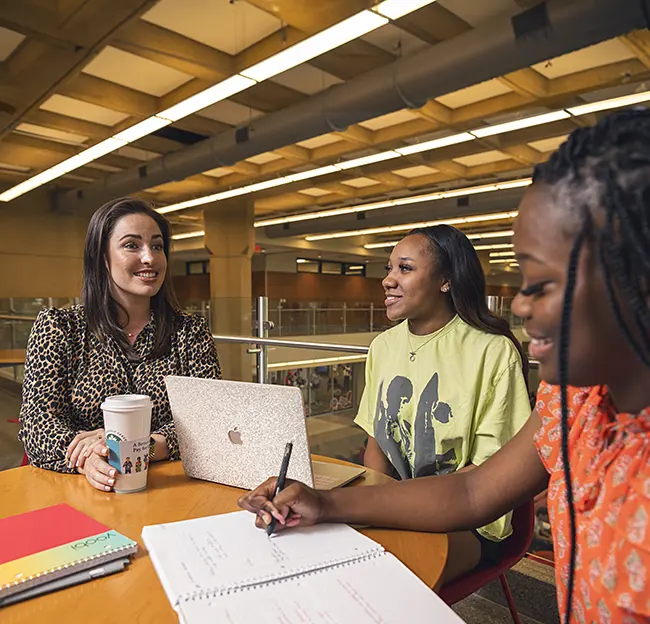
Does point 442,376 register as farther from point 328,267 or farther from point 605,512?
point 328,267

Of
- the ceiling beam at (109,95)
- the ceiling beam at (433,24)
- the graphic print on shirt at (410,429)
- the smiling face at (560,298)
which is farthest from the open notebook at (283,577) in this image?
the ceiling beam at (109,95)

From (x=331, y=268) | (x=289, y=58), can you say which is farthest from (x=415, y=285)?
(x=331, y=268)

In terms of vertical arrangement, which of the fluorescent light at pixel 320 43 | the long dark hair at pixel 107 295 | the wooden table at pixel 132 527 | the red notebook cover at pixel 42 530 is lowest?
the wooden table at pixel 132 527

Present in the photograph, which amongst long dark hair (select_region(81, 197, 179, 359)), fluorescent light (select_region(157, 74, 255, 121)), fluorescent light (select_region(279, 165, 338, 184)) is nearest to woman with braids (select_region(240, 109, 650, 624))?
long dark hair (select_region(81, 197, 179, 359))

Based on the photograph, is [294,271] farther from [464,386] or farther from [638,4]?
[464,386]

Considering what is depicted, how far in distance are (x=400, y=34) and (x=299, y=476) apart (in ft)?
13.2

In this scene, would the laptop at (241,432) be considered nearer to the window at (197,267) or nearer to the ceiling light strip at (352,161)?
the ceiling light strip at (352,161)

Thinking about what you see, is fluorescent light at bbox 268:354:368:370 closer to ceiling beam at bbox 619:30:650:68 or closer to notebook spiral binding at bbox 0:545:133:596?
ceiling beam at bbox 619:30:650:68

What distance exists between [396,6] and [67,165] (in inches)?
205

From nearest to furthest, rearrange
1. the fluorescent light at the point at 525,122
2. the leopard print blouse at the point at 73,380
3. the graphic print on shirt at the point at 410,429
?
1. the leopard print blouse at the point at 73,380
2. the graphic print on shirt at the point at 410,429
3. the fluorescent light at the point at 525,122

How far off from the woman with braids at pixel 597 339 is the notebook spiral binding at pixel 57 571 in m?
0.63

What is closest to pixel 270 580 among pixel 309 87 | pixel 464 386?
pixel 464 386

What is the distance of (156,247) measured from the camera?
160 centimetres

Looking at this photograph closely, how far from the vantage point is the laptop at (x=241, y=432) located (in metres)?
0.98
